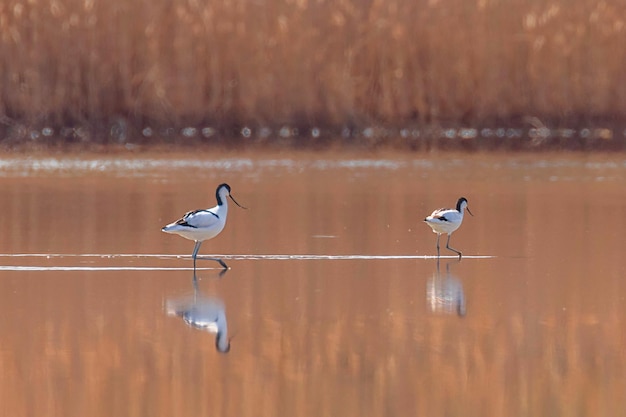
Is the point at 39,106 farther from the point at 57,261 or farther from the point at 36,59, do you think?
the point at 57,261

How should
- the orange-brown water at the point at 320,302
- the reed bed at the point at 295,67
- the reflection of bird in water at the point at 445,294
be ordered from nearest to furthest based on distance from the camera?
1. the orange-brown water at the point at 320,302
2. the reflection of bird in water at the point at 445,294
3. the reed bed at the point at 295,67

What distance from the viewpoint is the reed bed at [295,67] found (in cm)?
1762

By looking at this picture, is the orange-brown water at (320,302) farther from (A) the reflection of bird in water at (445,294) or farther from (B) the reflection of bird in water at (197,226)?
(B) the reflection of bird in water at (197,226)

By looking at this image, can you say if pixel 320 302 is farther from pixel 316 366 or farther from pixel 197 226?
pixel 316 366

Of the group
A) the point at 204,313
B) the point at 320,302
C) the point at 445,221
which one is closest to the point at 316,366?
the point at 204,313

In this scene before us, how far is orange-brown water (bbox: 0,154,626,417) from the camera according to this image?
566cm

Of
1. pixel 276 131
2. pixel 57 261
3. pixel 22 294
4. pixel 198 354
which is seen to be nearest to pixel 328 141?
pixel 276 131

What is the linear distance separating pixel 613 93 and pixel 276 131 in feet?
13.5

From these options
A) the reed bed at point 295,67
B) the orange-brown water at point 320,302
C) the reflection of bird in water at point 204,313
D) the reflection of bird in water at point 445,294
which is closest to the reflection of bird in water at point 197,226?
the orange-brown water at point 320,302

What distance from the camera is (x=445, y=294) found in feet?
25.8

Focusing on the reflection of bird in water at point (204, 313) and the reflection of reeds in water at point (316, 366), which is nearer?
the reflection of reeds in water at point (316, 366)

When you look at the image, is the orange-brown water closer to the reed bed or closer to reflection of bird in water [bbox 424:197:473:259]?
reflection of bird in water [bbox 424:197:473:259]

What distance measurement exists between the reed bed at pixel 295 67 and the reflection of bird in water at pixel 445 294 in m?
9.43

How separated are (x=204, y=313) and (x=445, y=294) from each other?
137 centimetres
